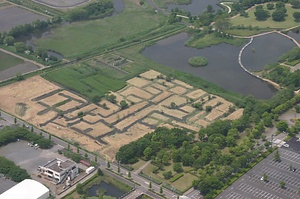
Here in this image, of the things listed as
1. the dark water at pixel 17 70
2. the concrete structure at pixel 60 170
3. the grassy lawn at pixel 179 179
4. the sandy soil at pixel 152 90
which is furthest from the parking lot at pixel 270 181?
the dark water at pixel 17 70

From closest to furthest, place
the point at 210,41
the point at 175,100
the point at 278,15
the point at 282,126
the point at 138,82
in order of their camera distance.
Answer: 1. the point at 282,126
2. the point at 175,100
3. the point at 138,82
4. the point at 210,41
5. the point at 278,15

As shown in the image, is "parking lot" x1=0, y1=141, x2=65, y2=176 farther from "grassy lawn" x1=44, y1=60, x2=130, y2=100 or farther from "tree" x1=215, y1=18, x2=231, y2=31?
"tree" x1=215, y1=18, x2=231, y2=31

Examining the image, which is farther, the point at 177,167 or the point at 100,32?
the point at 100,32

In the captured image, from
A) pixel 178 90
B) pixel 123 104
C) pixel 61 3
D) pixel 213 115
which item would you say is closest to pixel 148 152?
pixel 123 104

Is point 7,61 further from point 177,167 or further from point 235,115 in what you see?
point 177,167

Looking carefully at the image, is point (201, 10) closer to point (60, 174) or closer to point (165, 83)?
point (165, 83)

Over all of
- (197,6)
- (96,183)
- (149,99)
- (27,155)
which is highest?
(197,6)

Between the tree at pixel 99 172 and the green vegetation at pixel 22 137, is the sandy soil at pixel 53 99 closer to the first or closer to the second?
the green vegetation at pixel 22 137
